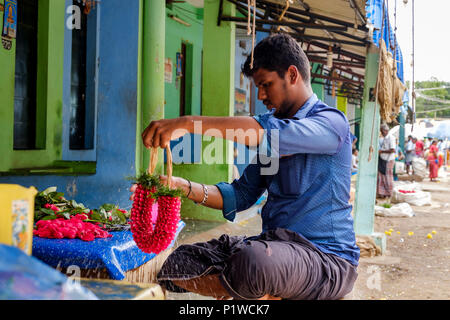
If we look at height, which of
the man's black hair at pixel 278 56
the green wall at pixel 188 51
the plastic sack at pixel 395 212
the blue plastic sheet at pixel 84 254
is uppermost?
the green wall at pixel 188 51

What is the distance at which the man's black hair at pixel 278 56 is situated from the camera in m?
2.02

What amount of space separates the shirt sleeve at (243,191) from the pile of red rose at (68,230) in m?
0.92

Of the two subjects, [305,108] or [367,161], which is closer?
[305,108]

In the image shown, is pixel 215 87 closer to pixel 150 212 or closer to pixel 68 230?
pixel 68 230

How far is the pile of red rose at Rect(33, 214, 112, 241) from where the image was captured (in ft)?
8.99

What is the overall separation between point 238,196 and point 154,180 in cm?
52

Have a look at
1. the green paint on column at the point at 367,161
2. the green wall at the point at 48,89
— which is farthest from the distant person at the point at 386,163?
the green wall at the point at 48,89

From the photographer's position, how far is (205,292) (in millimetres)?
2070

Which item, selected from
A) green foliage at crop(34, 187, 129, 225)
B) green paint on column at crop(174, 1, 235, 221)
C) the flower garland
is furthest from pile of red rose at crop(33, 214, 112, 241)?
green paint on column at crop(174, 1, 235, 221)

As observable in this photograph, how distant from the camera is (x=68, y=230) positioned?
109 inches

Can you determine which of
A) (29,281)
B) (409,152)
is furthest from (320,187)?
(409,152)

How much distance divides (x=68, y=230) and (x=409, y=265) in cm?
469

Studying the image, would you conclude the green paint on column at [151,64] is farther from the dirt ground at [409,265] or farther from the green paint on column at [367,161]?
the green paint on column at [367,161]
